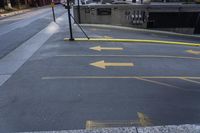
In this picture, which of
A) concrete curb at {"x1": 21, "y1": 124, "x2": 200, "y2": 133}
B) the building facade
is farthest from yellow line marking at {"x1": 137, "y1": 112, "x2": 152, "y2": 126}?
the building facade

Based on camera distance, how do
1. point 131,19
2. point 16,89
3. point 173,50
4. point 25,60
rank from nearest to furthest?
point 16,89, point 25,60, point 173,50, point 131,19

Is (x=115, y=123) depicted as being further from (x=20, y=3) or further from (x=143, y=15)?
(x=20, y=3)

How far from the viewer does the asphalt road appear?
5207 mm

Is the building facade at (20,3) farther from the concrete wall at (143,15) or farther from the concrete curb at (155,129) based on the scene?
the concrete curb at (155,129)

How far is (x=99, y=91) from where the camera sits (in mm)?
6812

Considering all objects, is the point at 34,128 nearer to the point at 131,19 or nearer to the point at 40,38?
the point at 40,38

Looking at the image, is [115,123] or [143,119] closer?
[115,123]

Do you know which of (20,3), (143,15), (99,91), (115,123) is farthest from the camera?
(20,3)

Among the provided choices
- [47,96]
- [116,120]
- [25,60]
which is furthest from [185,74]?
[25,60]

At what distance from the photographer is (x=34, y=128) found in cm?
487

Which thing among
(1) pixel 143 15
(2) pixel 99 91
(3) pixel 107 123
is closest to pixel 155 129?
(3) pixel 107 123

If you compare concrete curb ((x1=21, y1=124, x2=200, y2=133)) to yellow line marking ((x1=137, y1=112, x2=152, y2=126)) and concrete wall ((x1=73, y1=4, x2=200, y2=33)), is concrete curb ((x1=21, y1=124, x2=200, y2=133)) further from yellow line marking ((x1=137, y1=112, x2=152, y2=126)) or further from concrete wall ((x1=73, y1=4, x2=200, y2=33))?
concrete wall ((x1=73, y1=4, x2=200, y2=33))

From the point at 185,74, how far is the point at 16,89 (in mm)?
6314

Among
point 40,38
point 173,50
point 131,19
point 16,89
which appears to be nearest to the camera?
point 16,89
